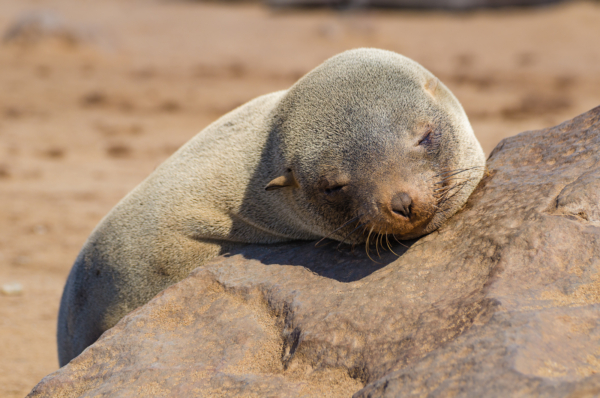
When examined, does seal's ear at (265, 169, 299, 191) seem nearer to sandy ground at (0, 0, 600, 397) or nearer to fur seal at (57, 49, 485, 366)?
fur seal at (57, 49, 485, 366)

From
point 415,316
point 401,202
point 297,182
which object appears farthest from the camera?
point 297,182

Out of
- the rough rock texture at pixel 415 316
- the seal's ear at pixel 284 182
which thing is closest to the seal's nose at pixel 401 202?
the rough rock texture at pixel 415 316

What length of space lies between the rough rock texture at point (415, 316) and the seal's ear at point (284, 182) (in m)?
0.44

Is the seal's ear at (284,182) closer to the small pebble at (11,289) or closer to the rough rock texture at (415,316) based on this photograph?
the rough rock texture at (415,316)

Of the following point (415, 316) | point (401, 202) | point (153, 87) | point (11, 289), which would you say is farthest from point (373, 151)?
point (153, 87)

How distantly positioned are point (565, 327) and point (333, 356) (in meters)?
0.97

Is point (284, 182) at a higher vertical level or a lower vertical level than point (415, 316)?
higher

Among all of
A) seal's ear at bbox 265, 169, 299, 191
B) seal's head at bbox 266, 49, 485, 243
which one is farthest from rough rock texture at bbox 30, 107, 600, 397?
seal's ear at bbox 265, 169, 299, 191

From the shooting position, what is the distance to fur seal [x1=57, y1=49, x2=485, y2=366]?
330cm

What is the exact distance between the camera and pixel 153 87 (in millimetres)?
16156

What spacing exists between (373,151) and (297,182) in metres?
0.62

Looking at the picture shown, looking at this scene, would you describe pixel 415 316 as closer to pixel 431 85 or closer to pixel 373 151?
pixel 373 151

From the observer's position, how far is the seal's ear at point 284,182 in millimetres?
3703

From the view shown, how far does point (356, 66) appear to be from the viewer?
373cm
